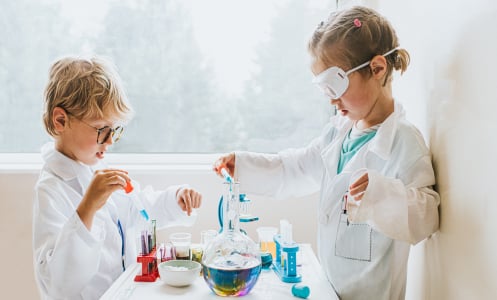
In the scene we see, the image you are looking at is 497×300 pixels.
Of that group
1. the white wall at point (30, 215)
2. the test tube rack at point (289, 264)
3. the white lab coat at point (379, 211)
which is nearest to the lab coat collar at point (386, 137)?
the white lab coat at point (379, 211)

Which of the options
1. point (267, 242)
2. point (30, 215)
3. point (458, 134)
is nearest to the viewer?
point (458, 134)

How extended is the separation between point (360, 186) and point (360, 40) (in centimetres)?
35

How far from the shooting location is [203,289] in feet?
4.17

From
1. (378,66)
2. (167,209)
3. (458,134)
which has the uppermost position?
(378,66)

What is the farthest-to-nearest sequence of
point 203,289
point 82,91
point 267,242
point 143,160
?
point 143,160 < point 267,242 < point 82,91 < point 203,289

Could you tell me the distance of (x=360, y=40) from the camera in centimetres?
121

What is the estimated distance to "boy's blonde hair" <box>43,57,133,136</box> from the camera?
1.40m

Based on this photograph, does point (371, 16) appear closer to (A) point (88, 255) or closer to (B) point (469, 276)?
(B) point (469, 276)

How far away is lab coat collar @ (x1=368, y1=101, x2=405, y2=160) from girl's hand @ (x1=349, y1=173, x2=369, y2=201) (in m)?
0.13

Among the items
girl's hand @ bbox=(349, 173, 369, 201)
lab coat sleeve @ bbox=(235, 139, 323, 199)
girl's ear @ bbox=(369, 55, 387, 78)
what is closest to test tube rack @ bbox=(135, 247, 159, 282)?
lab coat sleeve @ bbox=(235, 139, 323, 199)

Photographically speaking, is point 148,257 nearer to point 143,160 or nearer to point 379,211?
point 379,211

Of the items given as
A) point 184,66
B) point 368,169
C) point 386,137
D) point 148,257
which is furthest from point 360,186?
point 184,66

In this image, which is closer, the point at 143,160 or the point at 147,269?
the point at 147,269

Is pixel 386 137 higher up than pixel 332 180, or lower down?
higher up
